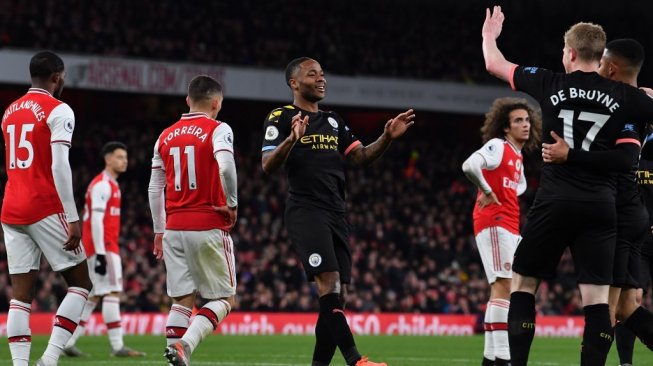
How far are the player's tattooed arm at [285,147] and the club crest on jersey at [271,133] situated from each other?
17 centimetres

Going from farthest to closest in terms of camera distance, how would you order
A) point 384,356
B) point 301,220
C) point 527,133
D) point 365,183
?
point 365,183 → point 384,356 → point 527,133 → point 301,220

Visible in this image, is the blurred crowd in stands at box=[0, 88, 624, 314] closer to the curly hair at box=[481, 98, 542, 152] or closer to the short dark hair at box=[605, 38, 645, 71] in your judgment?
the curly hair at box=[481, 98, 542, 152]

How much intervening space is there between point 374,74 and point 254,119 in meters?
4.41

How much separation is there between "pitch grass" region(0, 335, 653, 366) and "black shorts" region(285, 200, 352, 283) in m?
3.56

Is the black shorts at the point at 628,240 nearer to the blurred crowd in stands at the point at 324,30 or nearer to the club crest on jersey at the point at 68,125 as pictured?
the club crest on jersey at the point at 68,125

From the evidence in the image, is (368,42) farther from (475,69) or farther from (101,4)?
(101,4)

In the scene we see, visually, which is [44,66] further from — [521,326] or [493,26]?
[521,326]

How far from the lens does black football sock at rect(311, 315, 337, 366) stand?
26.9ft

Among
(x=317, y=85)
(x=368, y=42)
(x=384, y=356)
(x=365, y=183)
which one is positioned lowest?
(x=384, y=356)

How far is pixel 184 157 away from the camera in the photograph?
8.29 metres

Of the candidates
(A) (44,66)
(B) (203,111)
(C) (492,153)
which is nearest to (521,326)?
(B) (203,111)

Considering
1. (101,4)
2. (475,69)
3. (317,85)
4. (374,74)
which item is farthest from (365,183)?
(317,85)

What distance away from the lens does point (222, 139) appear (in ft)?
26.6

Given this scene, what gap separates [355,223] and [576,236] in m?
22.3
